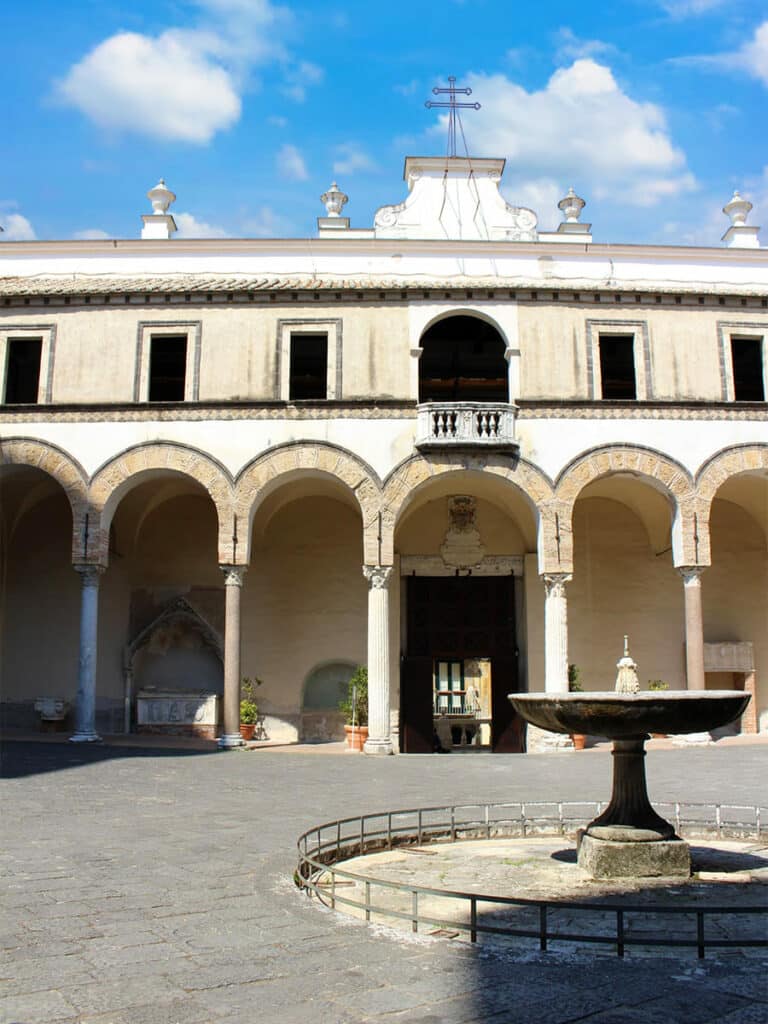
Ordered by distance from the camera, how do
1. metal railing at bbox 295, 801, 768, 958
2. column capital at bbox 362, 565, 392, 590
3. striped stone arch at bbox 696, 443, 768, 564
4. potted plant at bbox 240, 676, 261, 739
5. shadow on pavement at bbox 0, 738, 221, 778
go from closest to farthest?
metal railing at bbox 295, 801, 768, 958 < shadow on pavement at bbox 0, 738, 221, 778 < column capital at bbox 362, 565, 392, 590 < striped stone arch at bbox 696, 443, 768, 564 < potted plant at bbox 240, 676, 261, 739

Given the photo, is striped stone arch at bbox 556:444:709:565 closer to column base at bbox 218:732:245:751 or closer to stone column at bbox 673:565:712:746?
stone column at bbox 673:565:712:746

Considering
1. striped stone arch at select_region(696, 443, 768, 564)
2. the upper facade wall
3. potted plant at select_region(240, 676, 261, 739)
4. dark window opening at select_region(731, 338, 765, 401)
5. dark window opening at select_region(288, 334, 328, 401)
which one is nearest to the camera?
striped stone arch at select_region(696, 443, 768, 564)

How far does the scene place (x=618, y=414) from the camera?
682 inches

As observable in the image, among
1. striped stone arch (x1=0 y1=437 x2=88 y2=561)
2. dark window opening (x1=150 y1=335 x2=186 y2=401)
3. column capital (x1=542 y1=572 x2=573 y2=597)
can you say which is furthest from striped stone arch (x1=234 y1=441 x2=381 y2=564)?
column capital (x1=542 y1=572 x2=573 y2=597)

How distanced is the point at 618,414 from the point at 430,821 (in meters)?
10.2

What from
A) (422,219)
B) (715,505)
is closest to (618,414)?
(715,505)

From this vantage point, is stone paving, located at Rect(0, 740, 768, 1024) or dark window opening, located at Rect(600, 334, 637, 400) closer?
stone paving, located at Rect(0, 740, 768, 1024)

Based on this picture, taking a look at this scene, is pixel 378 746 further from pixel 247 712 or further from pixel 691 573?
pixel 691 573

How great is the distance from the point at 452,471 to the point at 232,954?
12910mm

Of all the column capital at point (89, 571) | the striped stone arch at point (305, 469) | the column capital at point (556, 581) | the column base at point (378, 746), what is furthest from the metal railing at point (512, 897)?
the column capital at point (89, 571)

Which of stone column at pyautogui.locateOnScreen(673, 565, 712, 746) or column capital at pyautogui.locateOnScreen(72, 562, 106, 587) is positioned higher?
column capital at pyautogui.locateOnScreen(72, 562, 106, 587)

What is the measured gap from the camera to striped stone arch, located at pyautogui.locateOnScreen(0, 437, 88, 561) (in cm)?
1709

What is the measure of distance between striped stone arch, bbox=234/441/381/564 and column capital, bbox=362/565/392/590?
0.72 feet

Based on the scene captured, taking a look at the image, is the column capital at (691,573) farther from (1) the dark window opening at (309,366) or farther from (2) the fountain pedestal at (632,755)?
(2) the fountain pedestal at (632,755)
